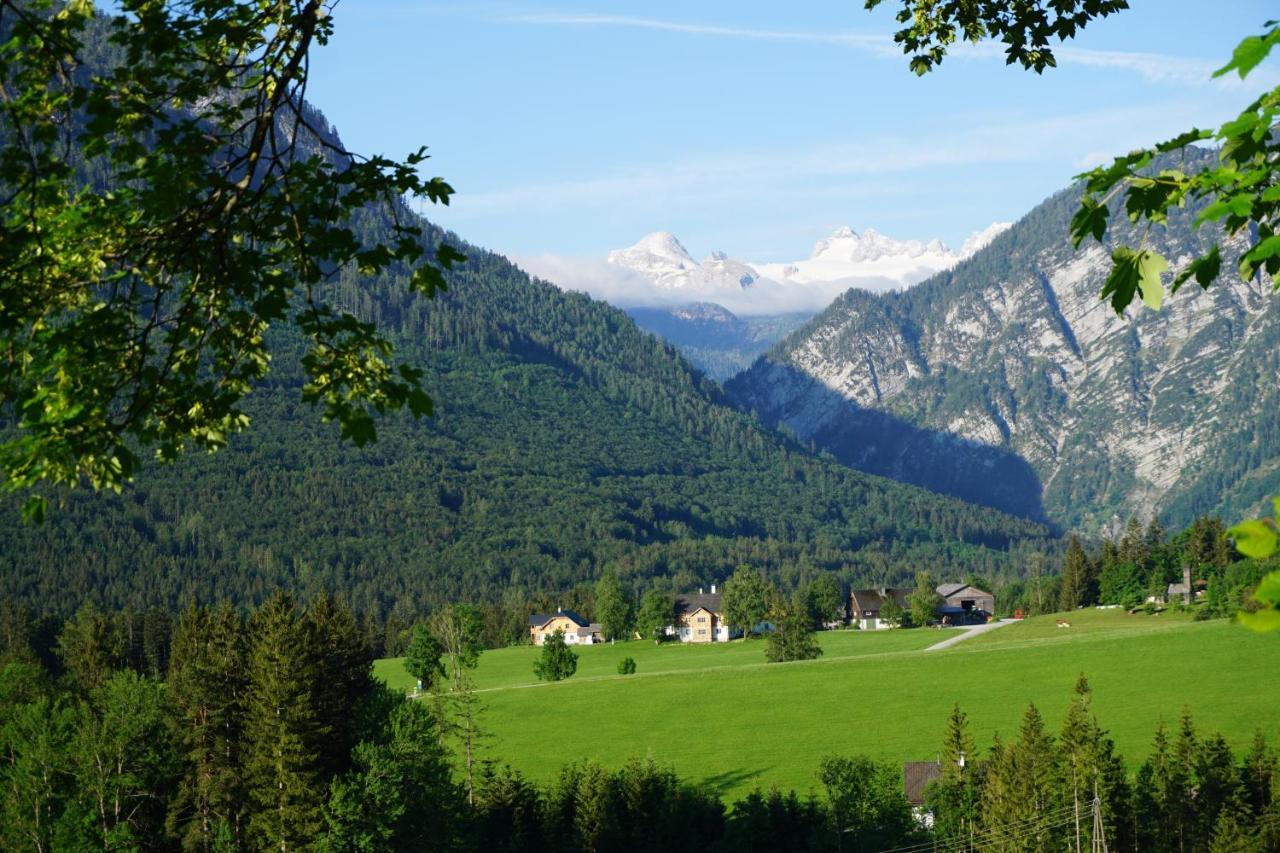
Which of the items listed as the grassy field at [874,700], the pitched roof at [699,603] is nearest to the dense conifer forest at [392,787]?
the grassy field at [874,700]

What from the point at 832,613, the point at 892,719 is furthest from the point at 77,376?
the point at 832,613

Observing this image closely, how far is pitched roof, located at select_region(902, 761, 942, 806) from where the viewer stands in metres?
65.5

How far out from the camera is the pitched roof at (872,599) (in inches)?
7175

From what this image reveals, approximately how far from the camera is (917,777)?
67125 millimetres

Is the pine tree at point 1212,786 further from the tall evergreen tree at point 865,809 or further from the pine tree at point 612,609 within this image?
the pine tree at point 612,609

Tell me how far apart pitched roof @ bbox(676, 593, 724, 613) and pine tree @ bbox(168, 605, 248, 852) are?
129 meters

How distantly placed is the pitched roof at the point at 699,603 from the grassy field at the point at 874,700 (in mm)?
53085

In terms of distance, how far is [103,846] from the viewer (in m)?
48.8

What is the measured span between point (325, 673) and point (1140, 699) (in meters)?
57.9

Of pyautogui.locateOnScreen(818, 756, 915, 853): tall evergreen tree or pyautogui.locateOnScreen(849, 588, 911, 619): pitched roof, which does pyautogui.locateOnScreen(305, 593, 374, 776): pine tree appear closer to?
pyautogui.locateOnScreen(818, 756, 915, 853): tall evergreen tree

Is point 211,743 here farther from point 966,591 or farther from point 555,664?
point 966,591

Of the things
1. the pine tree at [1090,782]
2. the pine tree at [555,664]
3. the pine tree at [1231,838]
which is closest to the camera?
the pine tree at [1231,838]

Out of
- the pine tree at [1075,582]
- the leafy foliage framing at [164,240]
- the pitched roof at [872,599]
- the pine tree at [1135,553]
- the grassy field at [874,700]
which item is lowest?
the grassy field at [874,700]

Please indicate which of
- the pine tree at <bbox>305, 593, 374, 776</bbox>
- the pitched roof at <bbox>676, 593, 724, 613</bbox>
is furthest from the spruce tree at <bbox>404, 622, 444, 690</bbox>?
the pine tree at <bbox>305, 593, 374, 776</bbox>
